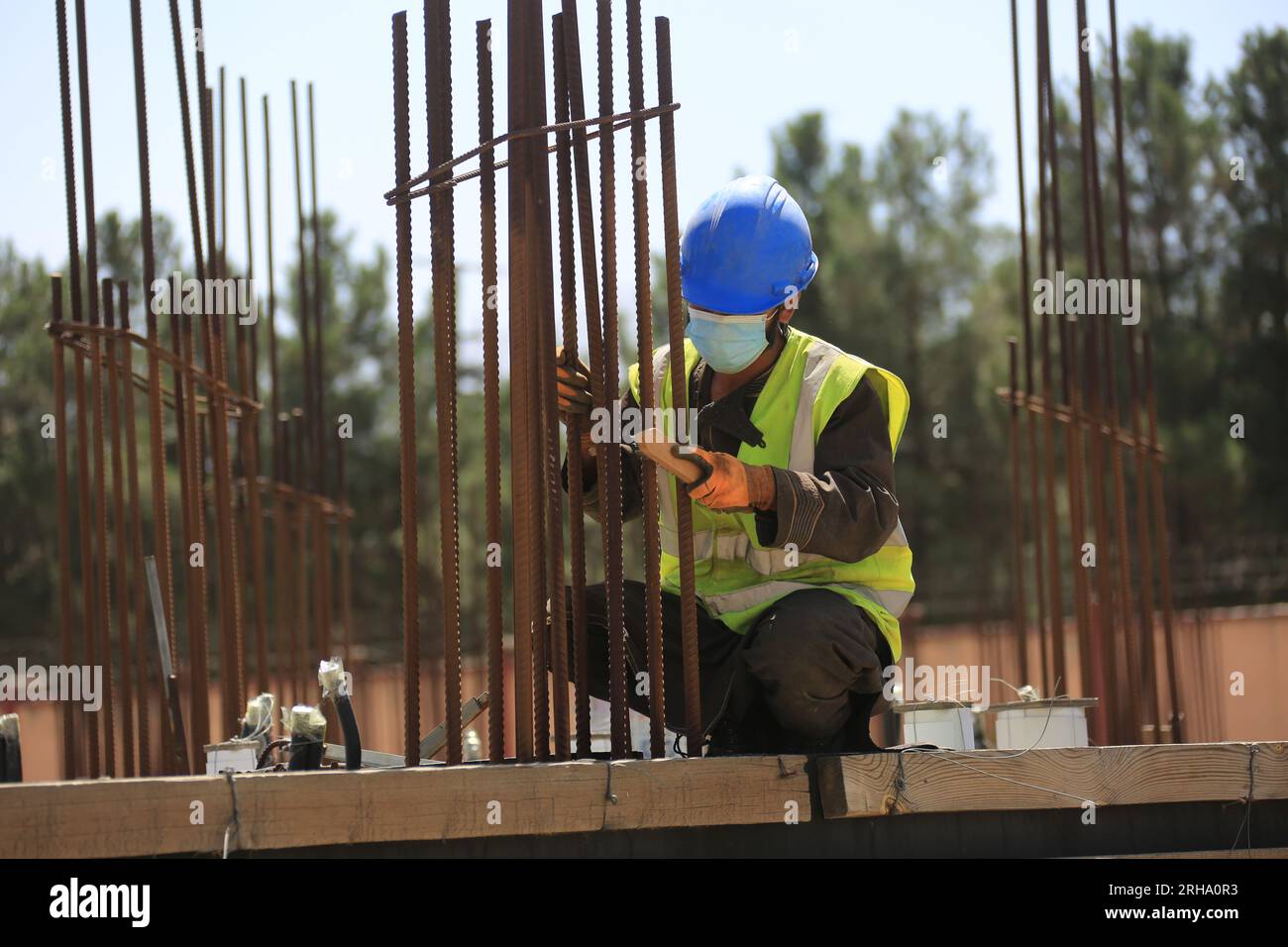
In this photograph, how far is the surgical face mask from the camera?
405 cm

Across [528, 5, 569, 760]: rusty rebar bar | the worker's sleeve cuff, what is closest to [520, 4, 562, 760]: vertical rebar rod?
[528, 5, 569, 760]: rusty rebar bar

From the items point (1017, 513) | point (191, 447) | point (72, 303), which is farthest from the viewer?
point (1017, 513)

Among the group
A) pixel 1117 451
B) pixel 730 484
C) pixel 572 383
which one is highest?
pixel 572 383

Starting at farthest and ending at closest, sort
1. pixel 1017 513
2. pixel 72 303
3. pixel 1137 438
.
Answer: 1. pixel 1017 513
2. pixel 1137 438
3. pixel 72 303

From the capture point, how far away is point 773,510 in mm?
3719

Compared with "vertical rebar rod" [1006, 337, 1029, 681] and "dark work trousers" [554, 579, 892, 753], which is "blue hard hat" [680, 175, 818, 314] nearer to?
"dark work trousers" [554, 579, 892, 753]

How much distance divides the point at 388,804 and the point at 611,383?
1.13 m

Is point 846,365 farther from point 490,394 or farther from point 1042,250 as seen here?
point 1042,250

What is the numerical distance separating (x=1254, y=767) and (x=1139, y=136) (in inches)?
918

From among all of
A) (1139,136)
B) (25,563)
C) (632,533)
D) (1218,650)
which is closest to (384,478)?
(25,563)

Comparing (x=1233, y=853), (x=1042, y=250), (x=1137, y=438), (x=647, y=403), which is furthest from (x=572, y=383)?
(x=1137, y=438)

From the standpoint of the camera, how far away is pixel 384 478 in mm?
27672

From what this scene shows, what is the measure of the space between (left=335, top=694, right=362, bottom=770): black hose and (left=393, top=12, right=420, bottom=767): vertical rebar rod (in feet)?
0.54
